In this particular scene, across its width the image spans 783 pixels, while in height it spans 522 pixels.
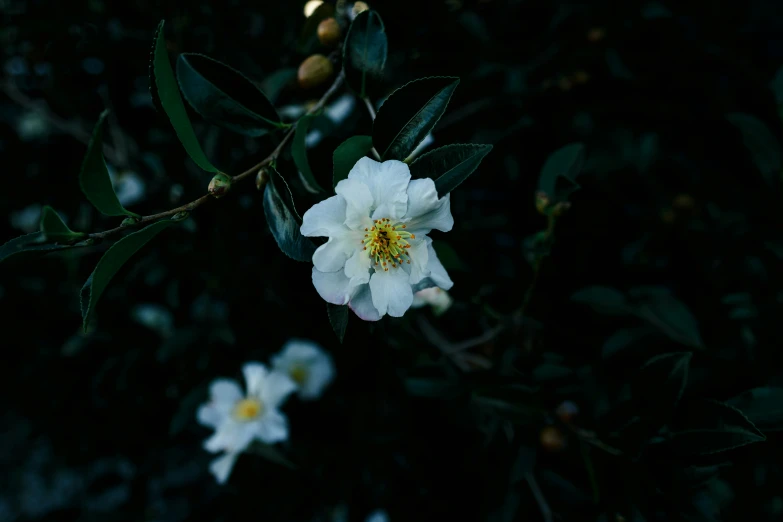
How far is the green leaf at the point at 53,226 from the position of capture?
21.9 inches

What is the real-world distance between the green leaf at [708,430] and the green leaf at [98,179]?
837mm

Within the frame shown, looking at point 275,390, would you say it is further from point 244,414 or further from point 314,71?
point 314,71

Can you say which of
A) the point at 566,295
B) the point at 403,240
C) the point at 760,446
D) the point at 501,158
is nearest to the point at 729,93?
the point at 501,158

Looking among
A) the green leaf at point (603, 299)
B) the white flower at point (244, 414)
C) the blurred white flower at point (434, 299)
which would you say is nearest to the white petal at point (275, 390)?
the white flower at point (244, 414)

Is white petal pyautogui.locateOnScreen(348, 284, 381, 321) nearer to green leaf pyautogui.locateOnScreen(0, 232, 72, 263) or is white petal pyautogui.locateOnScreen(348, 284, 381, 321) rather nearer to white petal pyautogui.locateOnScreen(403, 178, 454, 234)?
white petal pyautogui.locateOnScreen(403, 178, 454, 234)

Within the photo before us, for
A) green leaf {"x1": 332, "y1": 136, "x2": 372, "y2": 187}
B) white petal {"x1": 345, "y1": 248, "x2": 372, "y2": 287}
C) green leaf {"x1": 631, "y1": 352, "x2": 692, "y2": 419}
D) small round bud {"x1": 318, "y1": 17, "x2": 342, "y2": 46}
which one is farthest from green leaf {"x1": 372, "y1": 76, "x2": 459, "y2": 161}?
green leaf {"x1": 631, "y1": 352, "x2": 692, "y2": 419}

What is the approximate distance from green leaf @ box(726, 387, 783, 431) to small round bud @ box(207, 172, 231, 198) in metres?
0.83

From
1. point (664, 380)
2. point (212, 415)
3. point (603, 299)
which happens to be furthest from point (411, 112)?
point (212, 415)

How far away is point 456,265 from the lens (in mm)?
872

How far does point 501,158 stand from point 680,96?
646 millimetres

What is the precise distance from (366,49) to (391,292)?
33 cm

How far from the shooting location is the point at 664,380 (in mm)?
822

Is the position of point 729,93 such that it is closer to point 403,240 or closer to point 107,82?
point 403,240

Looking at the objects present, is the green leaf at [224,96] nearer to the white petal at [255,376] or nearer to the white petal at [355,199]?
the white petal at [355,199]
